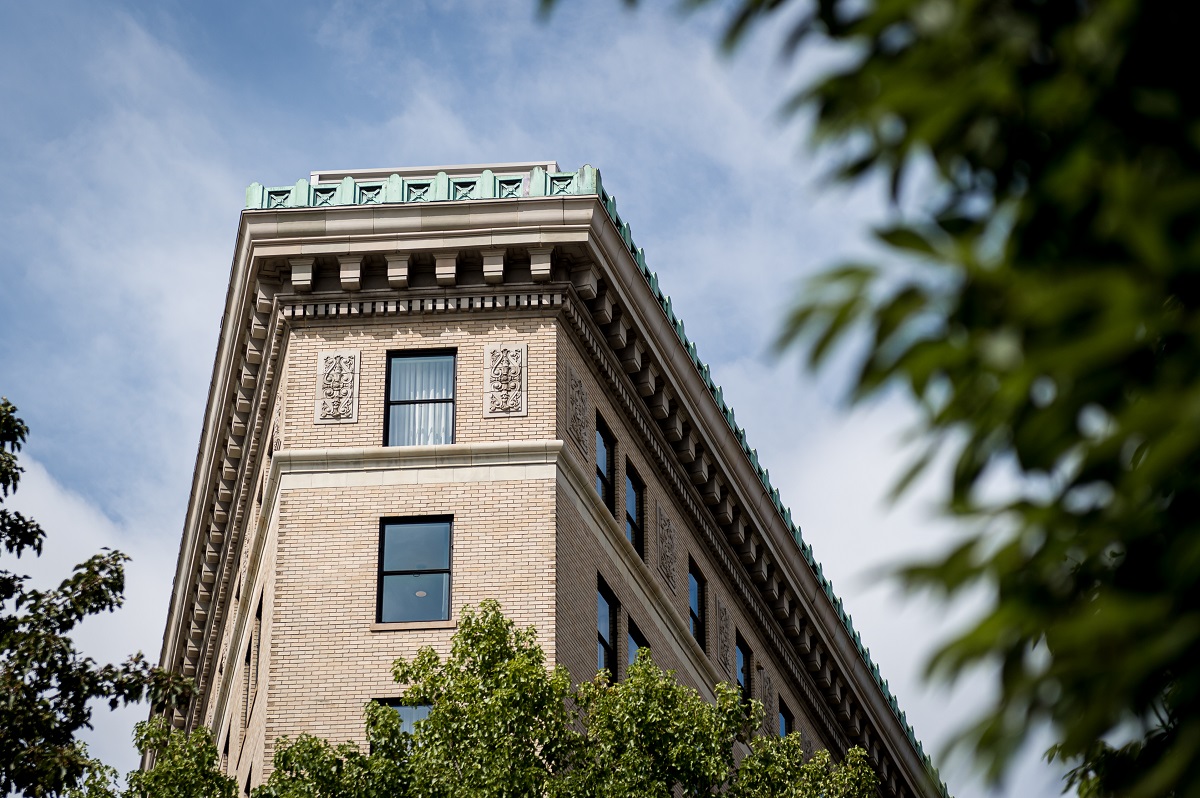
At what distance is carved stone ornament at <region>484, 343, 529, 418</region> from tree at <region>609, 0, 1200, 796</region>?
25180mm

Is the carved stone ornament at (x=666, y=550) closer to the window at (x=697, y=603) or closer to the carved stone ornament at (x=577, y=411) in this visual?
the window at (x=697, y=603)

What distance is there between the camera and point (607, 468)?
33.2 metres

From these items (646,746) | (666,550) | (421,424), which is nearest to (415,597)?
(421,424)

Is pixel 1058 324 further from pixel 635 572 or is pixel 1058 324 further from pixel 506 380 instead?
pixel 635 572

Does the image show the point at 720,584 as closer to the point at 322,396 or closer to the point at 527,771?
the point at 322,396

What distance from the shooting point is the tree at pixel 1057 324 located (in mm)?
4961

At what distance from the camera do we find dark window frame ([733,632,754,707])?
39250 millimetres

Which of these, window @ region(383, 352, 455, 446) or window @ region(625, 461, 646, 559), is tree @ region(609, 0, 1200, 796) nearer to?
window @ region(383, 352, 455, 446)

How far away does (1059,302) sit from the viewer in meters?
4.94

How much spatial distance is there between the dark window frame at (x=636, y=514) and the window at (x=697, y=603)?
9.04 feet

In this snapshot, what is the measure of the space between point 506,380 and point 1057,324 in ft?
85.8

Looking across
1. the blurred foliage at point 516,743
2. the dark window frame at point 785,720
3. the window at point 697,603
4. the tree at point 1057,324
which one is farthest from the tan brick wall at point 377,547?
the tree at point 1057,324

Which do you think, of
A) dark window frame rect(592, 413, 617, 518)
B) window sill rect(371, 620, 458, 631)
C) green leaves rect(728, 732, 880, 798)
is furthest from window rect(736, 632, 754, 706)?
green leaves rect(728, 732, 880, 798)

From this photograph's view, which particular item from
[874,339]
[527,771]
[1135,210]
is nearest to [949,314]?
[874,339]
